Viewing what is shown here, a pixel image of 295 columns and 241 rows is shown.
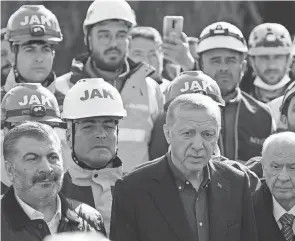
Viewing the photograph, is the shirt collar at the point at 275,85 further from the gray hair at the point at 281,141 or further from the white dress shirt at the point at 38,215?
the white dress shirt at the point at 38,215

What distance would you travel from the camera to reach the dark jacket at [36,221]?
20.2ft

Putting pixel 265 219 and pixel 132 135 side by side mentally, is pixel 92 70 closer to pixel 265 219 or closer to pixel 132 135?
pixel 132 135

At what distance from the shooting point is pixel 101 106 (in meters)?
7.57

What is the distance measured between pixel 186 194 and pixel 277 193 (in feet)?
2.86

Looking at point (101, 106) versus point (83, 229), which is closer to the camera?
point (83, 229)

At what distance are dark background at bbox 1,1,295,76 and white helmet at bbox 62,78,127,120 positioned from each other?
5781 mm

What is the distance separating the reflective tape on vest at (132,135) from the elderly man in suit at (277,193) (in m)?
1.65

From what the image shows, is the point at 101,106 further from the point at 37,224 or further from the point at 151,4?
the point at 151,4

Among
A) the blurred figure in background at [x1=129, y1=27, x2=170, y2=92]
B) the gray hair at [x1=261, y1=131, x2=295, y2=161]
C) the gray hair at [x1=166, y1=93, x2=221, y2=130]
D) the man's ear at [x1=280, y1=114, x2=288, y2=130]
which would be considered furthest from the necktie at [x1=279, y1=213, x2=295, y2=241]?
the blurred figure in background at [x1=129, y1=27, x2=170, y2=92]

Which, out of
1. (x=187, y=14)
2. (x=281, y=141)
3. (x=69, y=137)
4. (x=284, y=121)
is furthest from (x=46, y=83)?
(x=187, y=14)

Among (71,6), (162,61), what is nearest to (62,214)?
(162,61)

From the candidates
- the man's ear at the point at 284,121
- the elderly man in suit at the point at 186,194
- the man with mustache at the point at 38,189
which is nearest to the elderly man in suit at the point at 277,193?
the elderly man in suit at the point at 186,194

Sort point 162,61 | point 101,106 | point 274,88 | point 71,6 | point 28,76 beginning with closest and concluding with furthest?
point 101,106, point 28,76, point 274,88, point 162,61, point 71,6

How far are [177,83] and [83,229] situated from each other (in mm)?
1814
